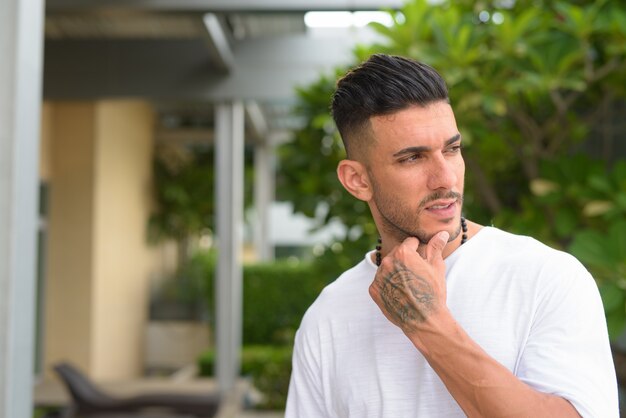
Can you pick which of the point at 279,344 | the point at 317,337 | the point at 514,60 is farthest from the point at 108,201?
the point at 317,337

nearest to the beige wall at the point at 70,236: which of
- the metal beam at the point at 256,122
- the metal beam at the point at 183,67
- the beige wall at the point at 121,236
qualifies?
the beige wall at the point at 121,236

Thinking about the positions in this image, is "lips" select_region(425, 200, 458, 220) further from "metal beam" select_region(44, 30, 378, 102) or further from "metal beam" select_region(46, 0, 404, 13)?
"metal beam" select_region(44, 30, 378, 102)

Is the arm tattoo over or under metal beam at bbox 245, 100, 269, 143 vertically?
under

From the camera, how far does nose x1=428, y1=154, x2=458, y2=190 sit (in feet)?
Answer: 4.56

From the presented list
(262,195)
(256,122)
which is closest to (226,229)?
(256,122)

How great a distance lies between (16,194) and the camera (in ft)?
8.20

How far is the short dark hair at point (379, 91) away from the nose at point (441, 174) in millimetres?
97

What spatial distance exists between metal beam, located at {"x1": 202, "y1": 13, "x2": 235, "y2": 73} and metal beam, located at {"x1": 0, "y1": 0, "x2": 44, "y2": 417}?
320 cm

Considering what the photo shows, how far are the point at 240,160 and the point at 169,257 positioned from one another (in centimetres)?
758

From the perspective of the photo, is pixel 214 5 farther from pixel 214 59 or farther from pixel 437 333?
pixel 437 333

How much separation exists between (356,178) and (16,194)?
131cm

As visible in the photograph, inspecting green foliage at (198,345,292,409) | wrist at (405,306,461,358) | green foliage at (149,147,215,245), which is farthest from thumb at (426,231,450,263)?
green foliage at (149,147,215,245)

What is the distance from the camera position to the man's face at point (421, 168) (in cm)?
140

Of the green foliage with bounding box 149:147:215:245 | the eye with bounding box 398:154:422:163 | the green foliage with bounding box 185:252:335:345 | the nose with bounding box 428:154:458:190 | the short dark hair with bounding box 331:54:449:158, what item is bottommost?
the green foliage with bounding box 185:252:335:345
